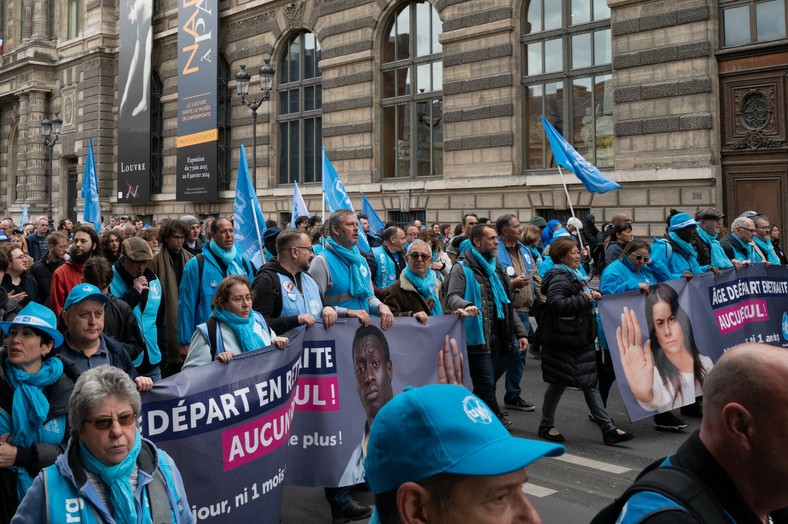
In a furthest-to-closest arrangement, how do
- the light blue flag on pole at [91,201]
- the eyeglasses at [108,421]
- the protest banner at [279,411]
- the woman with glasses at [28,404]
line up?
the light blue flag on pole at [91,201] < the protest banner at [279,411] < the woman with glasses at [28,404] < the eyeglasses at [108,421]

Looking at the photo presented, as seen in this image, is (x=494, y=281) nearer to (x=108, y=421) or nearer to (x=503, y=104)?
(x=108, y=421)

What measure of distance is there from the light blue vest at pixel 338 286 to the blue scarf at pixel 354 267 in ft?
0.11

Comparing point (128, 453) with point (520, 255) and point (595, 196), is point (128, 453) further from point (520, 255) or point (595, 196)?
point (595, 196)

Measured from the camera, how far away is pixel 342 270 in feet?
21.1

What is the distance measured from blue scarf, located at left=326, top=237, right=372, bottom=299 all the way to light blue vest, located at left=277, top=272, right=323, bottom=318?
1.63 feet

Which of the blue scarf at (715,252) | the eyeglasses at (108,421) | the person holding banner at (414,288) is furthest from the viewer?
the blue scarf at (715,252)

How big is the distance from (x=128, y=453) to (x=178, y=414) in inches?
50.5

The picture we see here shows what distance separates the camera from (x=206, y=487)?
4258 millimetres

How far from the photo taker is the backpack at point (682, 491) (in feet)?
5.87

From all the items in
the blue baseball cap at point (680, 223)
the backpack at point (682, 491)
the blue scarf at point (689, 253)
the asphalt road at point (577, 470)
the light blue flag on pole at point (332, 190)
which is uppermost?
the light blue flag on pole at point (332, 190)

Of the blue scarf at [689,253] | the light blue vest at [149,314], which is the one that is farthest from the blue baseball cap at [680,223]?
the light blue vest at [149,314]

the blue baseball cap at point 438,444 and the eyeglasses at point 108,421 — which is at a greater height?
the blue baseball cap at point 438,444

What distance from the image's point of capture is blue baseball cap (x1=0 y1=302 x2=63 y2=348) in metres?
3.73

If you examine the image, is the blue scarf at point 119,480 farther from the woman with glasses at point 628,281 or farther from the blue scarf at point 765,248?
the blue scarf at point 765,248
